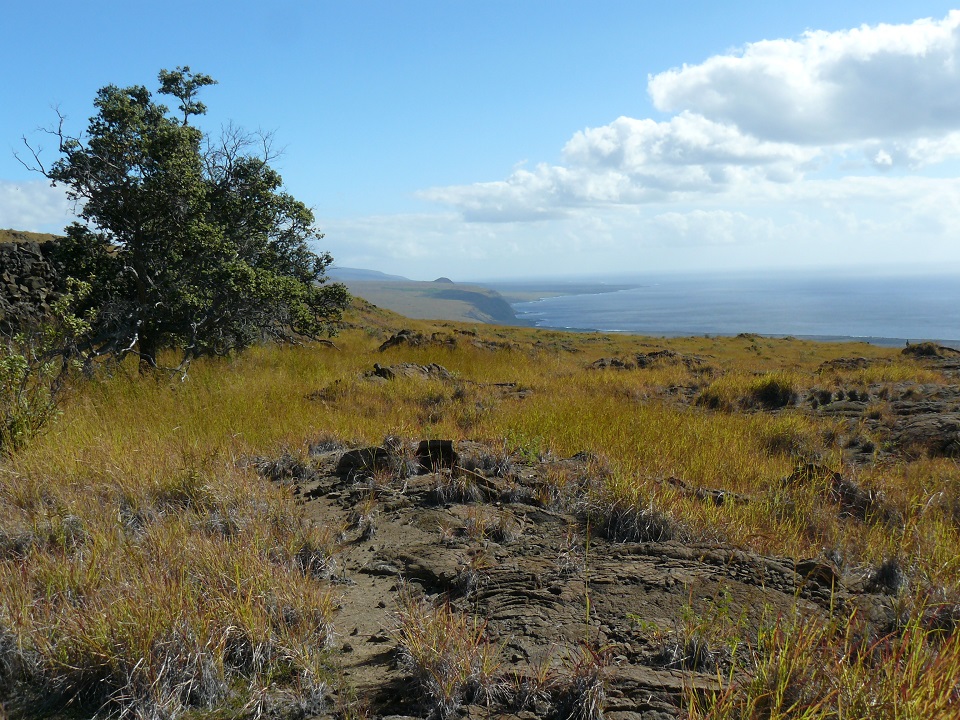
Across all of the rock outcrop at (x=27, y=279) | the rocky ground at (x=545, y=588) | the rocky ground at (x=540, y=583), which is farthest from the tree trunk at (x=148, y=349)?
the rocky ground at (x=545, y=588)

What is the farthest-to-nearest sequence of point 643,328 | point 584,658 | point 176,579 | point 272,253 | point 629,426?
1. point 643,328
2. point 272,253
3. point 629,426
4. point 176,579
5. point 584,658

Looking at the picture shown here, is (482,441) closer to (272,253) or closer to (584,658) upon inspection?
(584,658)

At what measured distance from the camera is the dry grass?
92.2 inches

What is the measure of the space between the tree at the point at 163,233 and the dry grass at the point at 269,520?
1.59 meters

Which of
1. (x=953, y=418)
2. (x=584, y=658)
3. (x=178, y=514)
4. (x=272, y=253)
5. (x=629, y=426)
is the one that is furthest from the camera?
(x=272, y=253)

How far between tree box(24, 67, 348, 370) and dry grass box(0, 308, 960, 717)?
1.59m

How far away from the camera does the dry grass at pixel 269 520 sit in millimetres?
2342

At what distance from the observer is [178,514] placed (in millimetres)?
3688

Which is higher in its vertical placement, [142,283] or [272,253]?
[272,253]

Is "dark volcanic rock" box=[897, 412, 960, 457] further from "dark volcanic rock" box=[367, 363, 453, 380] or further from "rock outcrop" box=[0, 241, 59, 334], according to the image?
"rock outcrop" box=[0, 241, 59, 334]

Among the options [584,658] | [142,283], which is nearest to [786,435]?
[584,658]

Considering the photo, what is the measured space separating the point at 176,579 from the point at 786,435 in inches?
287

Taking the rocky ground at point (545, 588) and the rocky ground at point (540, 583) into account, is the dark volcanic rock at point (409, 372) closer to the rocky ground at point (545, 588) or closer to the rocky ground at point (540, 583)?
the rocky ground at point (540, 583)

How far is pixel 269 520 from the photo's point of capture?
3.76 meters
